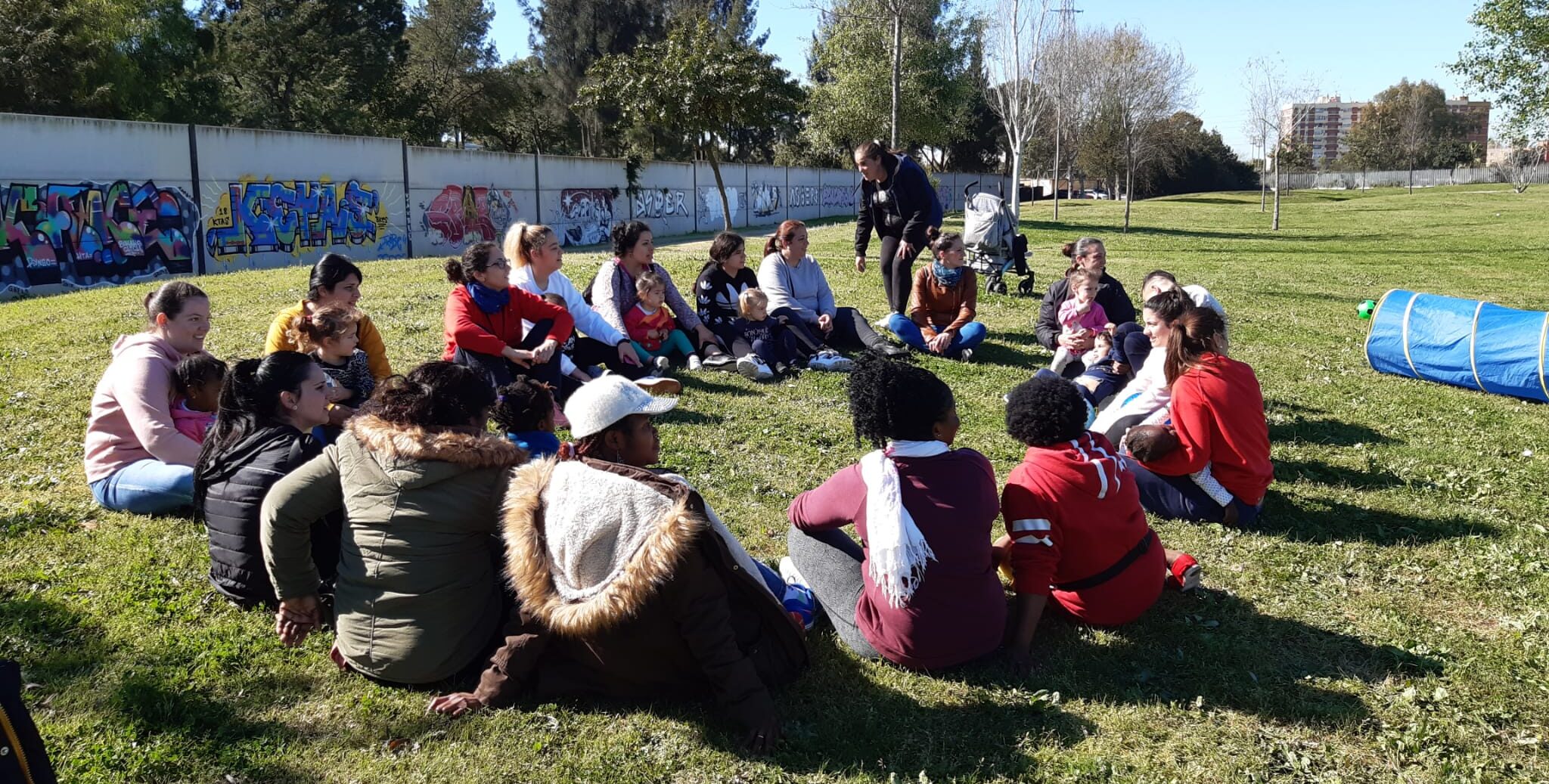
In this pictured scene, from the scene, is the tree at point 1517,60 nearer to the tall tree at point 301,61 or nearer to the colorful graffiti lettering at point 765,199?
the colorful graffiti lettering at point 765,199

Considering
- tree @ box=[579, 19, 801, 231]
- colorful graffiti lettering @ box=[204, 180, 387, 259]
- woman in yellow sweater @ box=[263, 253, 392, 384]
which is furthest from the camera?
tree @ box=[579, 19, 801, 231]

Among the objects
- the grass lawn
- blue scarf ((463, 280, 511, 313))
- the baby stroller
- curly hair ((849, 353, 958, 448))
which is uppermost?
the baby stroller

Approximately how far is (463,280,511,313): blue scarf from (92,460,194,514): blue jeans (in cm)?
241

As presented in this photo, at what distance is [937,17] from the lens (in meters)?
43.2

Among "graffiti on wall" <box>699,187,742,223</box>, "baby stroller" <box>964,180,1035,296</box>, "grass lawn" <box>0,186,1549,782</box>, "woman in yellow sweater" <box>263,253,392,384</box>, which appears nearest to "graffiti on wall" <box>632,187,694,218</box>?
"graffiti on wall" <box>699,187,742,223</box>

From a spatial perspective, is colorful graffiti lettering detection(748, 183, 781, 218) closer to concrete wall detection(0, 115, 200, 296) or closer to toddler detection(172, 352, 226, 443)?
concrete wall detection(0, 115, 200, 296)

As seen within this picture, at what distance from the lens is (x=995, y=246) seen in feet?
50.5

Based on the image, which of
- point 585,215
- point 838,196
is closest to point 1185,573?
point 585,215

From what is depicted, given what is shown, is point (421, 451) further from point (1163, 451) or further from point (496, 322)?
point (496, 322)

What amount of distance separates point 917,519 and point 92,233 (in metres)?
21.4

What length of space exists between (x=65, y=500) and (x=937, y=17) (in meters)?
43.0

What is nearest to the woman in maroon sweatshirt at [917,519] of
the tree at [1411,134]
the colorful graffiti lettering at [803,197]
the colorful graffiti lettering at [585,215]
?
the colorful graffiti lettering at [585,215]

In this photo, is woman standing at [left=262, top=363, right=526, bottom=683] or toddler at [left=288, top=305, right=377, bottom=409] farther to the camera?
toddler at [left=288, top=305, right=377, bottom=409]

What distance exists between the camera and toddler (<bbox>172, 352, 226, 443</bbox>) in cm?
518
